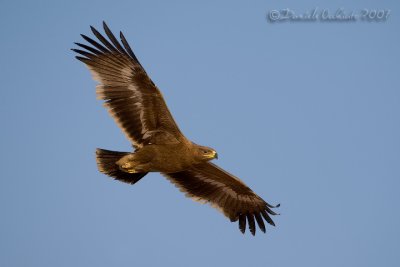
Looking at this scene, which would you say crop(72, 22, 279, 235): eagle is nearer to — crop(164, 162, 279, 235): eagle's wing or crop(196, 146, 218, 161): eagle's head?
crop(196, 146, 218, 161): eagle's head

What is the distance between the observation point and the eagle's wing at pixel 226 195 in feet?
36.7

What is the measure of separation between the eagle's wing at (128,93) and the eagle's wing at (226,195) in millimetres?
1608

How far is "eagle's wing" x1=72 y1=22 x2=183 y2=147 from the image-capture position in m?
9.59

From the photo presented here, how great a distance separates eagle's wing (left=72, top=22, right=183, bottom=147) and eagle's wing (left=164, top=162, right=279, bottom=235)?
1608 millimetres

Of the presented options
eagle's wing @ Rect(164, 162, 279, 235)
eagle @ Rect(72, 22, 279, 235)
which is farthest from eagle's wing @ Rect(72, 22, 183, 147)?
eagle's wing @ Rect(164, 162, 279, 235)

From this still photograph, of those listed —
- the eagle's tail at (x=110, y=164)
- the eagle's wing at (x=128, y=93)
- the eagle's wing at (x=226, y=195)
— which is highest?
the eagle's wing at (x=128, y=93)

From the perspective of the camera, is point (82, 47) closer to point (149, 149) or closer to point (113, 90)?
point (113, 90)

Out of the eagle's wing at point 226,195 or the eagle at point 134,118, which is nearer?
the eagle at point 134,118

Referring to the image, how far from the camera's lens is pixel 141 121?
986 cm

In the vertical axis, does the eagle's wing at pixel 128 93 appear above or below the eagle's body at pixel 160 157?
above

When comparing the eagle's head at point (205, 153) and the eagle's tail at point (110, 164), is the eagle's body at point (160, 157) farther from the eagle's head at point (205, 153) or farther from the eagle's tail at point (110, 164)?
the eagle's tail at point (110, 164)

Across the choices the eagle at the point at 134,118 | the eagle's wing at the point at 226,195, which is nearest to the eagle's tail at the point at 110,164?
the eagle at the point at 134,118

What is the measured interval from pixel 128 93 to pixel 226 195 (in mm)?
2935

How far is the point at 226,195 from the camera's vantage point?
11.4m
